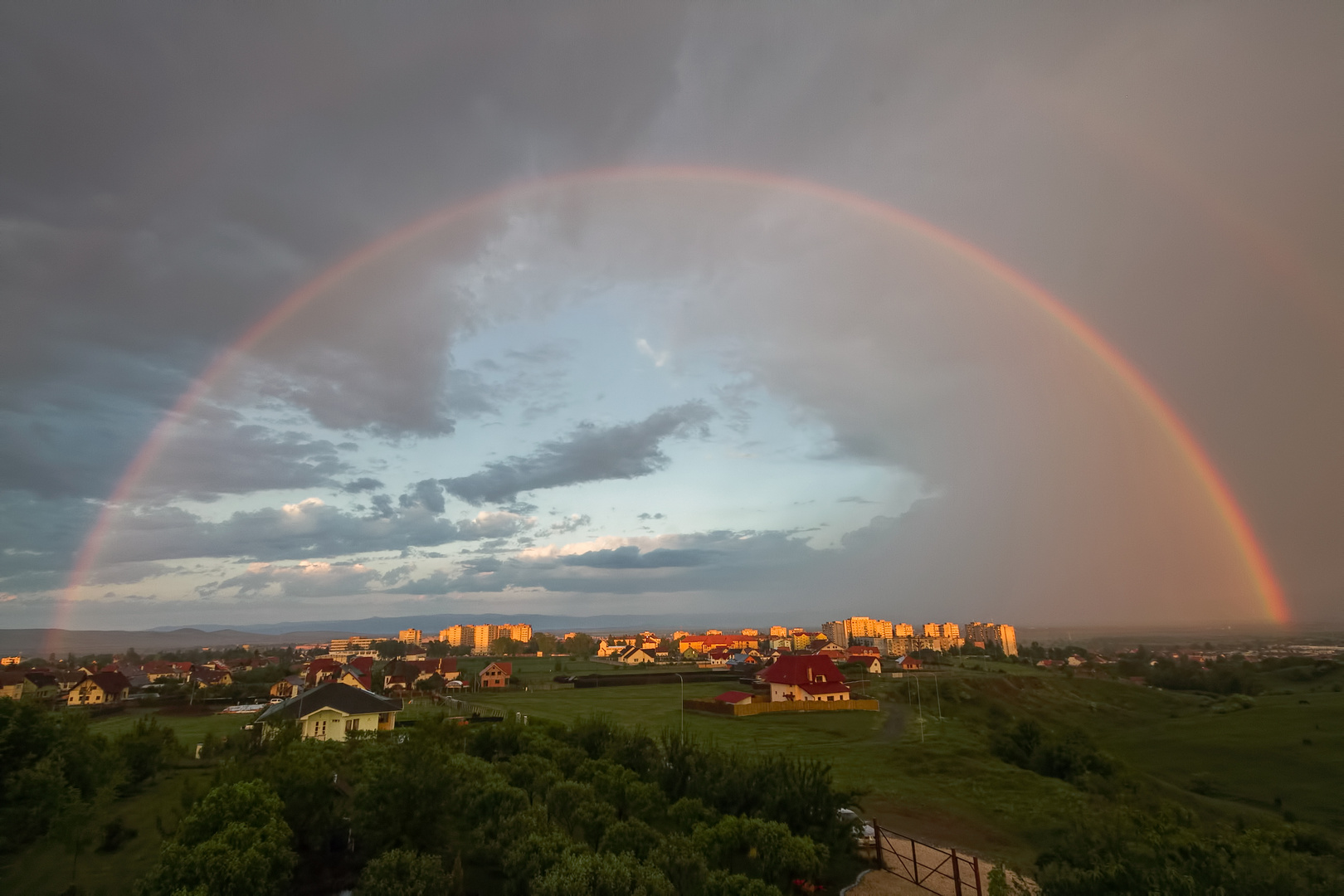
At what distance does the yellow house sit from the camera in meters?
34.5

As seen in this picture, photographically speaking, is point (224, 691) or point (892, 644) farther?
point (892, 644)

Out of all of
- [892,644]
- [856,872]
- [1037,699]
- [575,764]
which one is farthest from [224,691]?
[892,644]

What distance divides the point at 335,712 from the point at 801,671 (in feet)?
117

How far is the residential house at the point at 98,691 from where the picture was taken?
2389 inches

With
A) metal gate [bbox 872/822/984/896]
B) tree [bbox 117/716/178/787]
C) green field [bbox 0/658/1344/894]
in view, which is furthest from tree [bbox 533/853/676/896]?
tree [bbox 117/716/178/787]

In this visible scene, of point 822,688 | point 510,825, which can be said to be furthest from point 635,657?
point 510,825

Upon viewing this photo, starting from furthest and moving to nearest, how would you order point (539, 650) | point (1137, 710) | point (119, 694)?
point (539, 650)
point (1137, 710)
point (119, 694)

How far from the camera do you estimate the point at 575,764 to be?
22.0 m

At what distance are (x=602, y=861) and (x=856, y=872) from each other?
9.89 m

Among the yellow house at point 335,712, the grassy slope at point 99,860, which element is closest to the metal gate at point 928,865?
the grassy slope at point 99,860

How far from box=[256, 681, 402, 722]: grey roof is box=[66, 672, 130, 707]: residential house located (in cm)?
3783

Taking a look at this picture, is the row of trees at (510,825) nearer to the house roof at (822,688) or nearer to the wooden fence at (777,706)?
the wooden fence at (777,706)

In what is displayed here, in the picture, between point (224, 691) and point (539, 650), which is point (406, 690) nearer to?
point (224, 691)

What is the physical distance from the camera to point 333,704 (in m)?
36.0
